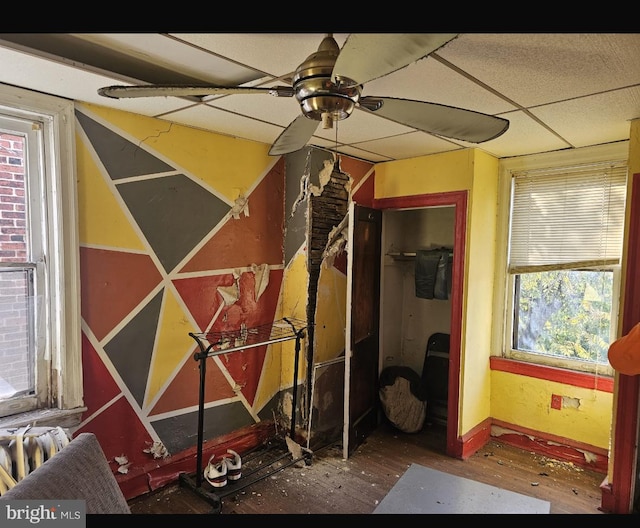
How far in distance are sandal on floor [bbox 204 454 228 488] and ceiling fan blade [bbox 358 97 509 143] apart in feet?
7.92

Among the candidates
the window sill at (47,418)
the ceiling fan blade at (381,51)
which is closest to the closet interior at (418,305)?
the window sill at (47,418)

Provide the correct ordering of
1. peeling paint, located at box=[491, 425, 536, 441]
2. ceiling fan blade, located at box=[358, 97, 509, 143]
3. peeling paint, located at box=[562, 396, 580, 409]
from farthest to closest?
peeling paint, located at box=[491, 425, 536, 441]
peeling paint, located at box=[562, 396, 580, 409]
ceiling fan blade, located at box=[358, 97, 509, 143]

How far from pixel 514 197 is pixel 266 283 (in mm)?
2192

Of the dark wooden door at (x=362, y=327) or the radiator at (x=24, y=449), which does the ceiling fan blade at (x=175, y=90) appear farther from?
the dark wooden door at (x=362, y=327)

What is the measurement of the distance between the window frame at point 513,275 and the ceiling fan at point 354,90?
6.53 ft

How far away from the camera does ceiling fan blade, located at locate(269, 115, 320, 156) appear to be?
1635mm

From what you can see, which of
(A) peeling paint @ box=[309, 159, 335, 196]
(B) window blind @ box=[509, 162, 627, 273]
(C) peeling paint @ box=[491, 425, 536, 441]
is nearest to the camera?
(B) window blind @ box=[509, 162, 627, 273]

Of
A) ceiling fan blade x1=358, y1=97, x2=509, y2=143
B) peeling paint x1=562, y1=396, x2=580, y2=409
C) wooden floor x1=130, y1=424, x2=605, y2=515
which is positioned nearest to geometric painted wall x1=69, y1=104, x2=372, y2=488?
wooden floor x1=130, y1=424, x2=605, y2=515

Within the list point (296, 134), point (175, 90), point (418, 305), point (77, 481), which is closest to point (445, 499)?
point (77, 481)

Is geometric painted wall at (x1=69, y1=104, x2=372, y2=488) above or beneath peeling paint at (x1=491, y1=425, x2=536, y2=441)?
above

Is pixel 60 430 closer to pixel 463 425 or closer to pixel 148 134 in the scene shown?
pixel 148 134

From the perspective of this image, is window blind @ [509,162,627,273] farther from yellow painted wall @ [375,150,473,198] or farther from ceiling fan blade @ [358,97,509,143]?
ceiling fan blade @ [358,97,509,143]

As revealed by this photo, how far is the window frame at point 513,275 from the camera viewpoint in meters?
2.99
